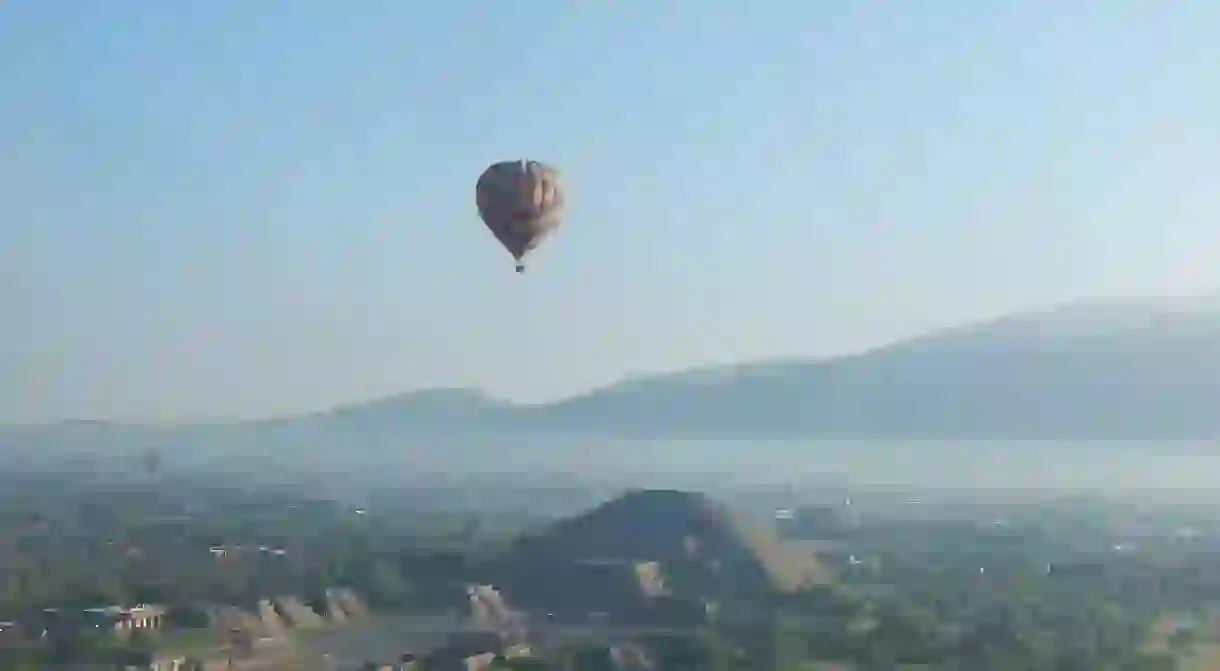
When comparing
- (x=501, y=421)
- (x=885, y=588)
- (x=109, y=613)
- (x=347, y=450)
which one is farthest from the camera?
(x=501, y=421)

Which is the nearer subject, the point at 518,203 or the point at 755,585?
the point at 518,203

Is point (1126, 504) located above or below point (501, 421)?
below

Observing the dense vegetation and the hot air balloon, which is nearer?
the hot air balloon

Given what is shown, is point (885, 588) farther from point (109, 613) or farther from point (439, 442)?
point (439, 442)

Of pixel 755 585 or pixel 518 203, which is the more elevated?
pixel 518 203

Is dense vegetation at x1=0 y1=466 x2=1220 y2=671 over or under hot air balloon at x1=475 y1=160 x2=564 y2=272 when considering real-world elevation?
under

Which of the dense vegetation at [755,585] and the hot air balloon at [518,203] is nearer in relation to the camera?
the hot air balloon at [518,203]

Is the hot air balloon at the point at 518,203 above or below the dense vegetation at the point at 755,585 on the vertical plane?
above

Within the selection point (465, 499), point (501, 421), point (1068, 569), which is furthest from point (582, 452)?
point (1068, 569)
